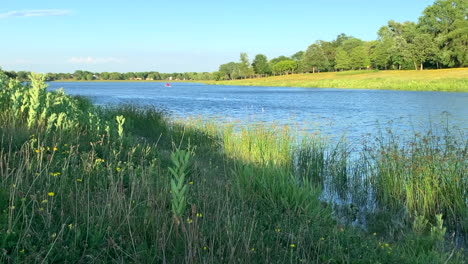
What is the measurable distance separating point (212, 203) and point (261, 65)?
13166cm

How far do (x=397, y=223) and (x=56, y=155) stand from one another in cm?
464

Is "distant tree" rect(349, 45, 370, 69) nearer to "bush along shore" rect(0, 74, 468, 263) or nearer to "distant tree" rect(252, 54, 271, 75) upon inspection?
"distant tree" rect(252, 54, 271, 75)

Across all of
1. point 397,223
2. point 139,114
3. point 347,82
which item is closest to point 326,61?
point 347,82

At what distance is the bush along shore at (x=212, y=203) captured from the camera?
289cm

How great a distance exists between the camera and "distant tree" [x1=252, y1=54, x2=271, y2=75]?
132 meters

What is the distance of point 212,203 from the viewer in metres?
4.14

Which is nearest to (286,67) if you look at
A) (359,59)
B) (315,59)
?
(315,59)

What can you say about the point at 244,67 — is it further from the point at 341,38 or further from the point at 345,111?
the point at 345,111

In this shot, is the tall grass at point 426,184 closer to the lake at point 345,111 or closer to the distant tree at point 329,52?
the lake at point 345,111

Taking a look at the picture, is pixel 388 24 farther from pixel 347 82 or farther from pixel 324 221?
pixel 324 221

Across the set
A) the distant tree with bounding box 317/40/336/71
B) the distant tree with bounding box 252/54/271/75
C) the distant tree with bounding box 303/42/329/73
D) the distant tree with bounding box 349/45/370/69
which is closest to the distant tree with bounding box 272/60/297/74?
the distant tree with bounding box 252/54/271/75

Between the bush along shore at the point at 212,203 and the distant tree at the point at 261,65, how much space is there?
408 ft

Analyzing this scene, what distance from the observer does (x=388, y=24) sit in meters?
101

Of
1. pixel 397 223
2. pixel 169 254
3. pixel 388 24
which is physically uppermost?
pixel 388 24
